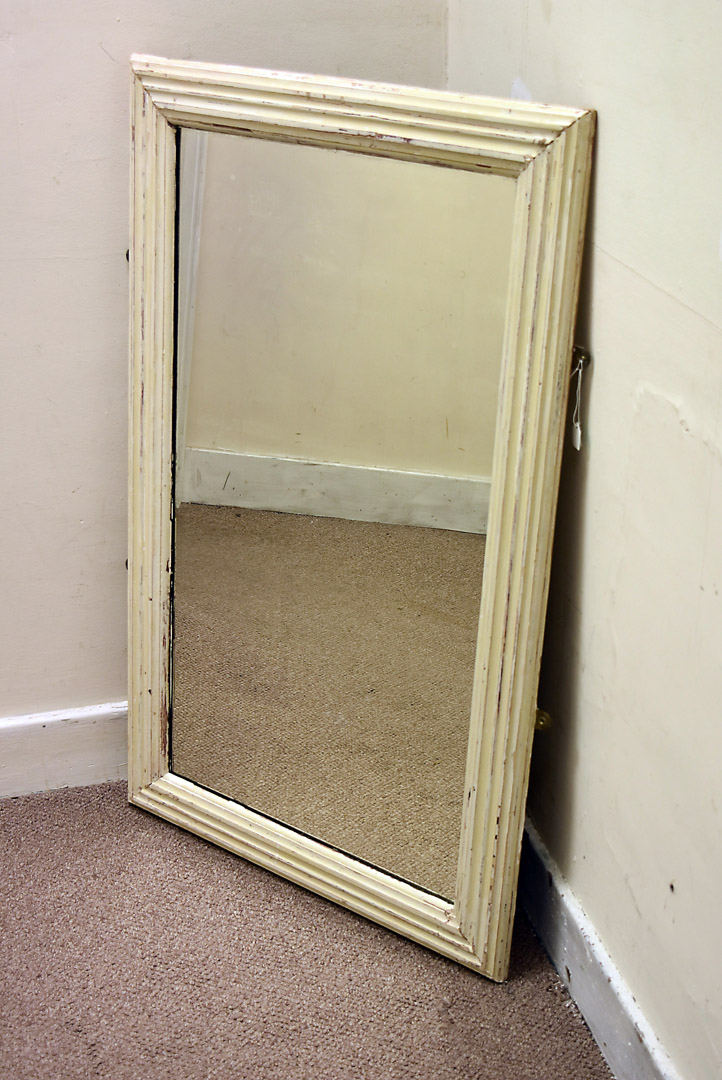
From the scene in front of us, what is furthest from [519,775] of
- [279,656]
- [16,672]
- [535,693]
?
[16,672]

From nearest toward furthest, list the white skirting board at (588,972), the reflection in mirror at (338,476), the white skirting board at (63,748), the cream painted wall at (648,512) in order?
the cream painted wall at (648,512) → the white skirting board at (588,972) → the reflection in mirror at (338,476) → the white skirting board at (63,748)

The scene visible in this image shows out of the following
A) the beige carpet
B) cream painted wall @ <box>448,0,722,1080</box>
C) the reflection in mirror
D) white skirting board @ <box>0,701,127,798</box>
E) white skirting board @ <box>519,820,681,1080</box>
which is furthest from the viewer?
white skirting board @ <box>0,701,127,798</box>

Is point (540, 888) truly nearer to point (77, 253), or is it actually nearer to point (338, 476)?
point (338, 476)

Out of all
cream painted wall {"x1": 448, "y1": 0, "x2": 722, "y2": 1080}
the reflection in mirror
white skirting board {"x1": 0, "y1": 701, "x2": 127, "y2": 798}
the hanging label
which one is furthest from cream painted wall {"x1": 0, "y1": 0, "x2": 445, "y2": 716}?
the hanging label

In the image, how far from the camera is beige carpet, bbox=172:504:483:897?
4.92ft

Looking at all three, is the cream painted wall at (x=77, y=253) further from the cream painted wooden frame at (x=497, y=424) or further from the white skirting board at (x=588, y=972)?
the white skirting board at (x=588, y=972)

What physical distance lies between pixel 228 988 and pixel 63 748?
0.61m

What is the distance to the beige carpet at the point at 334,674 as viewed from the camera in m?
1.50

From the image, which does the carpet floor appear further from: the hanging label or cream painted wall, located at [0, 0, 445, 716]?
the hanging label

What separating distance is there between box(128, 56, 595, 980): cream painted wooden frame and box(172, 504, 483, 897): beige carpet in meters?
0.04

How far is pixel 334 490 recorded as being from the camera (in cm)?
154

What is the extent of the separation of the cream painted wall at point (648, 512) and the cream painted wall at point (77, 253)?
32 cm

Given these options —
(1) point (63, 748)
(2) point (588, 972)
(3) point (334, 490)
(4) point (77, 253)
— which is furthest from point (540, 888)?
(4) point (77, 253)

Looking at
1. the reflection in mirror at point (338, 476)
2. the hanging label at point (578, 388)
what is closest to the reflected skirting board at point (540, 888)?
the reflection in mirror at point (338, 476)
